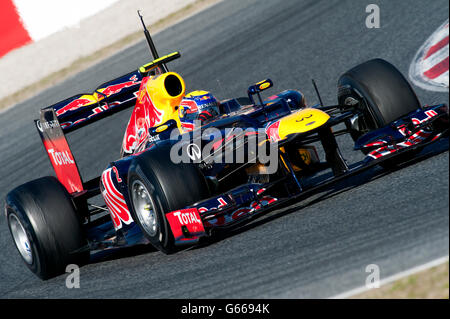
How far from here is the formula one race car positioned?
560cm

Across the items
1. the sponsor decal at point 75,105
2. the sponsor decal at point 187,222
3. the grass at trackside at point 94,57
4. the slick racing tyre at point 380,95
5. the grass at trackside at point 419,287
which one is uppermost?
the grass at trackside at point 94,57

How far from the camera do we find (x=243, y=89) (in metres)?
11.4

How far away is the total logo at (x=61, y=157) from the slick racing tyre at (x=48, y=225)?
0.68 m

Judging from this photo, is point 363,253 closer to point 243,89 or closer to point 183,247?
point 183,247

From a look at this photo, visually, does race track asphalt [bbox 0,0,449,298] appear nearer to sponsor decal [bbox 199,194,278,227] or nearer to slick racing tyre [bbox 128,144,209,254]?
sponsor decal [bbox 199,194,278,227]

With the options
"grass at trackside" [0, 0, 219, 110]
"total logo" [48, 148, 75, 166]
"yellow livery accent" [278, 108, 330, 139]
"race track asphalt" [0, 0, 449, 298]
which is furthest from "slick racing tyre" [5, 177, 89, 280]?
"grass at trackside" [0, 0, 219, 110]

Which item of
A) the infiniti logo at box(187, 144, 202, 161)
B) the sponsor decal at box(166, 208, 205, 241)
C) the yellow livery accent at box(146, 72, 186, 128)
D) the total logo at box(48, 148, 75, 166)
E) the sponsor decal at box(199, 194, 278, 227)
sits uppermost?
the yellow livery accent at box(146, 72, 186, 128)

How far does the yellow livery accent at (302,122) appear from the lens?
5656 mm

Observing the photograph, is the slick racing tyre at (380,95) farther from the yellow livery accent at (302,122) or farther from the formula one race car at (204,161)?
the yellow livery accent at (302,122)

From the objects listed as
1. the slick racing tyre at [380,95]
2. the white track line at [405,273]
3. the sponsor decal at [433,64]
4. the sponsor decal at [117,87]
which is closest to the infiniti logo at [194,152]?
the slick racing tyre at [380,95]

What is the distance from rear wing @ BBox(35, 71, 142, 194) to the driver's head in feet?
3.82

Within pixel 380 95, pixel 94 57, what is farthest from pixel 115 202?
pixel 94 57
